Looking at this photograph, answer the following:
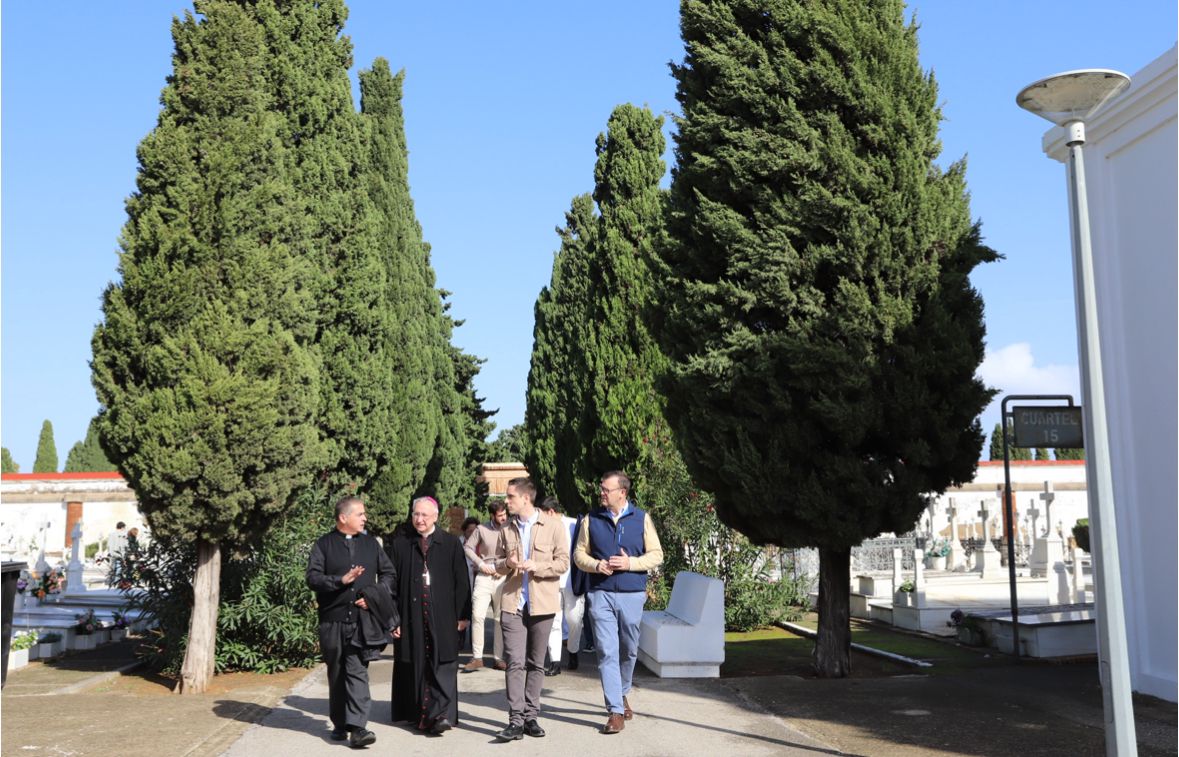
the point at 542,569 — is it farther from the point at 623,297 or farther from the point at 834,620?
the point at 623,297

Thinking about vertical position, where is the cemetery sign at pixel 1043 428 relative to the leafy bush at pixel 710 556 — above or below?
above

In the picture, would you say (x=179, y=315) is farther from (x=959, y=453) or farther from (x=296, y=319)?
(x=959, y=453)

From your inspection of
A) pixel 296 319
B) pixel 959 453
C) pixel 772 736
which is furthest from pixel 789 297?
pixel 296 319

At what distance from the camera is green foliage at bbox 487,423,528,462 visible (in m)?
42.7

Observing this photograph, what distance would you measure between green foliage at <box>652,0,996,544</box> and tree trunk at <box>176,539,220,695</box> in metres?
5.13

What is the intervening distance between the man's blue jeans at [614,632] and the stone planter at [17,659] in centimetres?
836

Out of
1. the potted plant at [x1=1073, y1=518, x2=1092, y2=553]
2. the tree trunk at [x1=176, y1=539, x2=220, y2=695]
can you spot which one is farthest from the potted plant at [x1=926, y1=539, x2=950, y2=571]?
the tree trunk at [x1=176, y1=539, x2=220, y2=695]

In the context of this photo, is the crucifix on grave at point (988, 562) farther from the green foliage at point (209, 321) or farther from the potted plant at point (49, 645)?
the potted plant at point (49, 645)

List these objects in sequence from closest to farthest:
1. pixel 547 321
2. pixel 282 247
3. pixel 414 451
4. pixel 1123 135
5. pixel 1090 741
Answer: pixel 1090 741
pixel 1123 135
pixel 282 247
pixel 414 451
pixel 547 321

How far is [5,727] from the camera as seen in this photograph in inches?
328

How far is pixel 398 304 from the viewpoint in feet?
65.8

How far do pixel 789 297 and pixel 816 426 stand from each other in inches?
50.5

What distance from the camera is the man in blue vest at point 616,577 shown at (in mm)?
7645

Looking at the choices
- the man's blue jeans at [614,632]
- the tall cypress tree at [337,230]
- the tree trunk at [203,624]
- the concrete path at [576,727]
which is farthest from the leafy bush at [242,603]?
the man's blue jeans at [614,632]
